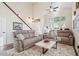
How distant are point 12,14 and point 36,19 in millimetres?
634

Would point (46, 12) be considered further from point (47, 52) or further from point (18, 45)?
point (18, 45)

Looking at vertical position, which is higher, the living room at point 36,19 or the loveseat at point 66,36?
the living room at point 36,19

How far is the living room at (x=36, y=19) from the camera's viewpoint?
2.13 metres

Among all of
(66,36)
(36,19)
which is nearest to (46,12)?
(36,19)

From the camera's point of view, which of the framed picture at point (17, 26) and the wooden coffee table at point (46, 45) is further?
the framed picture at point (17, 26)

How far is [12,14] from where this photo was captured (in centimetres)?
222

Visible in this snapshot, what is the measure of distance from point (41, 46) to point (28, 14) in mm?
894

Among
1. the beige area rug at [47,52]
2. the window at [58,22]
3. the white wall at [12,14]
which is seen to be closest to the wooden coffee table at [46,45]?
the beige area rug at [47,52]

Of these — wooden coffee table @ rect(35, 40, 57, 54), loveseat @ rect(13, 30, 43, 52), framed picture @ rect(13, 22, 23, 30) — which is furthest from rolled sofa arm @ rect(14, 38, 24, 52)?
wooden coffee table @ rect(35, 40, 57, 54)

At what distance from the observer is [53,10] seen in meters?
2.17

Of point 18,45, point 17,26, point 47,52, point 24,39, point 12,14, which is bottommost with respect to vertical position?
point 47,52

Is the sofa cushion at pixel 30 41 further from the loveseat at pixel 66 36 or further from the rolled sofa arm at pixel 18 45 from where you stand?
the loveseat at pixel 66 36

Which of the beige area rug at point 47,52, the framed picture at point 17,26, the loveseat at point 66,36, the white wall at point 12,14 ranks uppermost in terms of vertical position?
the white wall at point 12,14

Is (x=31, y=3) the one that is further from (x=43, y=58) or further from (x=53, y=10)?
(x=43, y=58)
